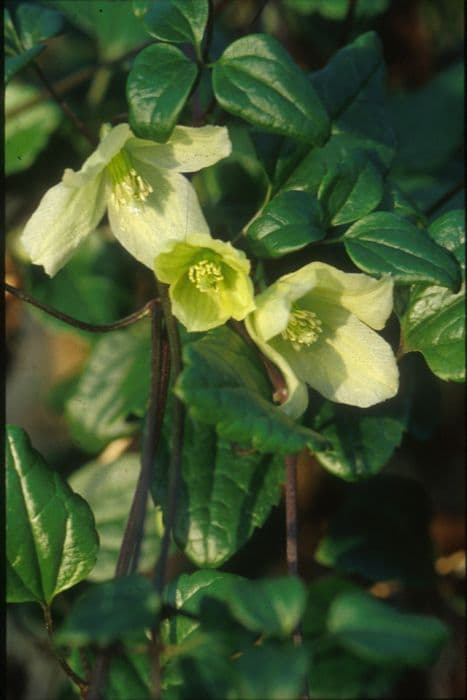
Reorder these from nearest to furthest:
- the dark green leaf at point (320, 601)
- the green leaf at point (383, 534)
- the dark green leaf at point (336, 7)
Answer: the dark green leaf at point (320, 601) → the green leaf at point (383, 534) → the dark green leaf at point (336, 7)

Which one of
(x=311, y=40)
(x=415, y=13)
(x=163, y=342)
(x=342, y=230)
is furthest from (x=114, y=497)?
(x=415, y=13)

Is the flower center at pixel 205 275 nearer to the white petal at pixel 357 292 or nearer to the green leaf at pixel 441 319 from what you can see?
the white petal at pixel 357 292

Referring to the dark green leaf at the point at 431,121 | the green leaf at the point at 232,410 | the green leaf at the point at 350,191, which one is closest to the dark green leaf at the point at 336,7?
the dark green leaf at the point at 431,121

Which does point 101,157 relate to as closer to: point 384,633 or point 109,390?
point 384,633

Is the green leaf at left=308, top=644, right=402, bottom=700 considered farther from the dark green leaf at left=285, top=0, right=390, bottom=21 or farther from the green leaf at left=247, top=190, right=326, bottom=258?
the dark green leaf at left=285, top=0, right=390, bottom=21

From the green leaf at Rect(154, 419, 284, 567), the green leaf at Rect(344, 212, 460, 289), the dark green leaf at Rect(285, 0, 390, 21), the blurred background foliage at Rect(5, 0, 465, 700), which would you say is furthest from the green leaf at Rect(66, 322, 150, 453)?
the dark green leaf at Rect(285, 0, 390, 21)

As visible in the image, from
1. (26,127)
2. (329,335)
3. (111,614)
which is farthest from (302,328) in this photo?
(26,127)
